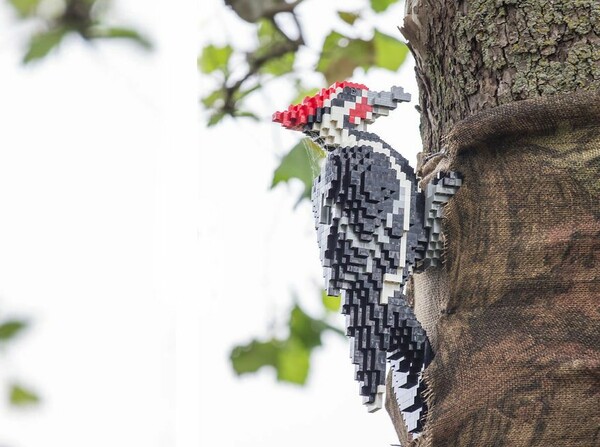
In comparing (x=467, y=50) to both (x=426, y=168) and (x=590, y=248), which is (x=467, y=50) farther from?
(x=590, y=248)

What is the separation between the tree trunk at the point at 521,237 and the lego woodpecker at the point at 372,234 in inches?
1.4

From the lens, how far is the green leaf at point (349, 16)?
6.08 ft

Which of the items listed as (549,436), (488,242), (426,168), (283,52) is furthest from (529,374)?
(283,52)

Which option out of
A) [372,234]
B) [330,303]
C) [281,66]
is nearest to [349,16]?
[281,66]

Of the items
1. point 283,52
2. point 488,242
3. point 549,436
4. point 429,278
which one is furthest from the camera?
point 283,52

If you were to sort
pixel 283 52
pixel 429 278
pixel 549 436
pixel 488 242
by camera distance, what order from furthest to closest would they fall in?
1. pixel 283 52
2. pixel 429 278
3. pixel 488 242
4. pixel 549 436

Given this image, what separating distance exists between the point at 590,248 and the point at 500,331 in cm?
14

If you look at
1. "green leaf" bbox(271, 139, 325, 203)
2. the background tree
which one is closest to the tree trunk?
the background tree

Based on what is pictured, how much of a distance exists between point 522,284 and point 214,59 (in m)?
0.90

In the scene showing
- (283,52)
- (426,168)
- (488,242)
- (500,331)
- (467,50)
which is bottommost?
(500,331)

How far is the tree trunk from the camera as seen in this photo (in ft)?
3.35

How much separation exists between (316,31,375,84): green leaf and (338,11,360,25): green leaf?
4cm

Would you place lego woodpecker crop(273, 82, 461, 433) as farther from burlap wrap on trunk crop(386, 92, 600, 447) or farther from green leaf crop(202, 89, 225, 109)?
green leaf crop(202, 89, 225, 109)

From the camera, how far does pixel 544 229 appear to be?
109 centimetres
